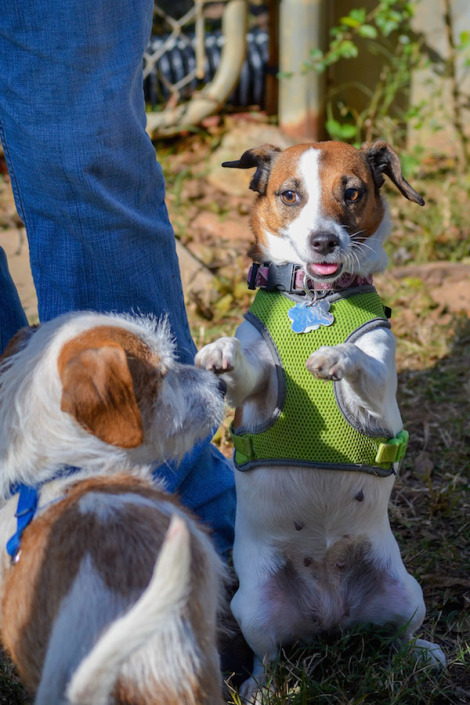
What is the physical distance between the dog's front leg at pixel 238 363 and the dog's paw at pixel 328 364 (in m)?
0.23

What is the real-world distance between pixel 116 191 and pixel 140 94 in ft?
1.25

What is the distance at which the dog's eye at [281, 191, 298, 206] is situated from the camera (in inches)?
110

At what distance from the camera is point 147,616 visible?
1.55 m

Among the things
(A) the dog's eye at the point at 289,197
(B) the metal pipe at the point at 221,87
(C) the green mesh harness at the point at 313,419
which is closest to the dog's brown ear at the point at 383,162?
(A) the dog's eye at the point at 289,197

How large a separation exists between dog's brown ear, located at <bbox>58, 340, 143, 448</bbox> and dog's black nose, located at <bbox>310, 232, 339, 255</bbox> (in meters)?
0.92

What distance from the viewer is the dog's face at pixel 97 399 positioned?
6.24 ft

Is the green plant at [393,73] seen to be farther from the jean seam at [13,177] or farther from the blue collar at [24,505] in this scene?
the blue collar at [24,505]

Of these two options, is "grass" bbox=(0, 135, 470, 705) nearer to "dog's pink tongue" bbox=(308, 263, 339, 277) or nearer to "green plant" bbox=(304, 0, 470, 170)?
"green plant" bbox=(304, 0, 470, 170)

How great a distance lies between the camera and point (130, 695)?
1.72 metres

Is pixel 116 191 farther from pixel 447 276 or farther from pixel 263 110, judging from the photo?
pixel 263 110

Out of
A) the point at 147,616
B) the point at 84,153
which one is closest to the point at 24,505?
the point at 147,616

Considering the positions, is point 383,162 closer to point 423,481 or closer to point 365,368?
point 365,368

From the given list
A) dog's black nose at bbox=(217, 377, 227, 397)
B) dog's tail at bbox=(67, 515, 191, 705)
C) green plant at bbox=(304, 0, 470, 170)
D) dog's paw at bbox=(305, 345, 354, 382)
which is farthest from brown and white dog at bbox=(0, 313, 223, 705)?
green plant at bbox=(304, 0, 470, 170)

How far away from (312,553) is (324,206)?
113 centimetres
